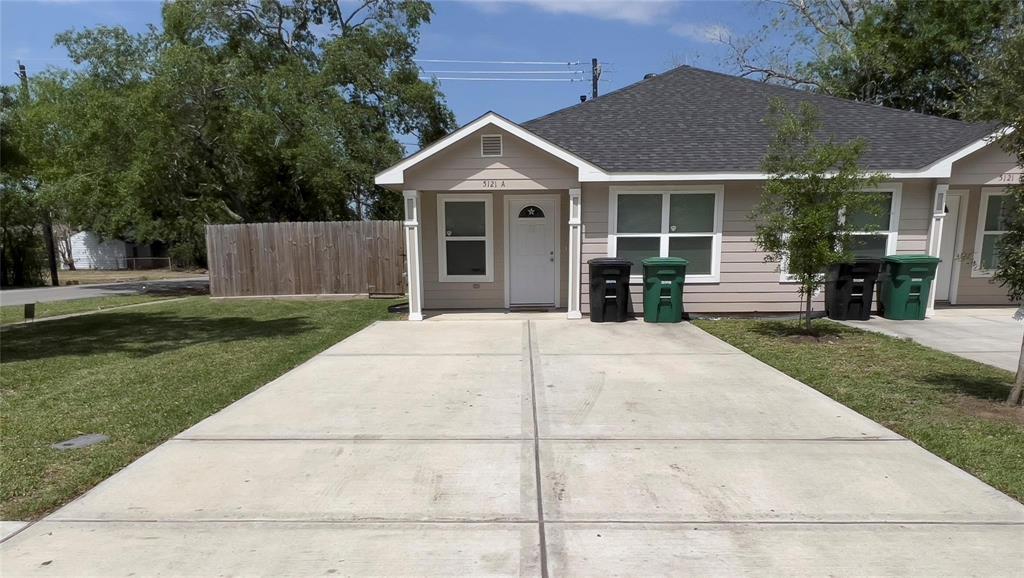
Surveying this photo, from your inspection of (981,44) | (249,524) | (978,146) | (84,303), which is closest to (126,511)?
(249,524)

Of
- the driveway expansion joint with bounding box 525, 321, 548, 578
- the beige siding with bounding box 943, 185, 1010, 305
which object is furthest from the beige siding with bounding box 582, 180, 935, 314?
the driveway expansion joint with bounding box 525, 321, 548, 578

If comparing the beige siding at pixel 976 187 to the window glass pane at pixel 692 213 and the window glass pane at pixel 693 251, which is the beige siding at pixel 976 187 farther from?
the window glass pane at pixel 693 251

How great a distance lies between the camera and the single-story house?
9992 millimetres

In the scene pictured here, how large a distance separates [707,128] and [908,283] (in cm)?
473

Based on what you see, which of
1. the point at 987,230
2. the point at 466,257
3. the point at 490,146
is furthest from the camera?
the point at 466,257

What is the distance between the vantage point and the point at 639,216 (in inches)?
412

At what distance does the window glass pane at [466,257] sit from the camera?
11.3m

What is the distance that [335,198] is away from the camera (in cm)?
2033

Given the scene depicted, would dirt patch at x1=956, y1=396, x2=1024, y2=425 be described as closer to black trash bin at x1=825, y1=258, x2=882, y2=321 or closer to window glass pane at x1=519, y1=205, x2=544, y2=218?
black trash bin at x1=825, y1=258, x2=882, y2=321

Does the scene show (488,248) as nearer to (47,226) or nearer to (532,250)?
(532,250)

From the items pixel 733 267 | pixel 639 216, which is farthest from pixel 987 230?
pixel 639 216

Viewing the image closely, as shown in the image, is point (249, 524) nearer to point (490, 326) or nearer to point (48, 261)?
point (490, 326)

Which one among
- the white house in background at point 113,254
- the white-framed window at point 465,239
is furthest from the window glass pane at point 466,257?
the white house in background at point 113,254

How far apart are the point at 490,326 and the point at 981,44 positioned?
18.4 metres
